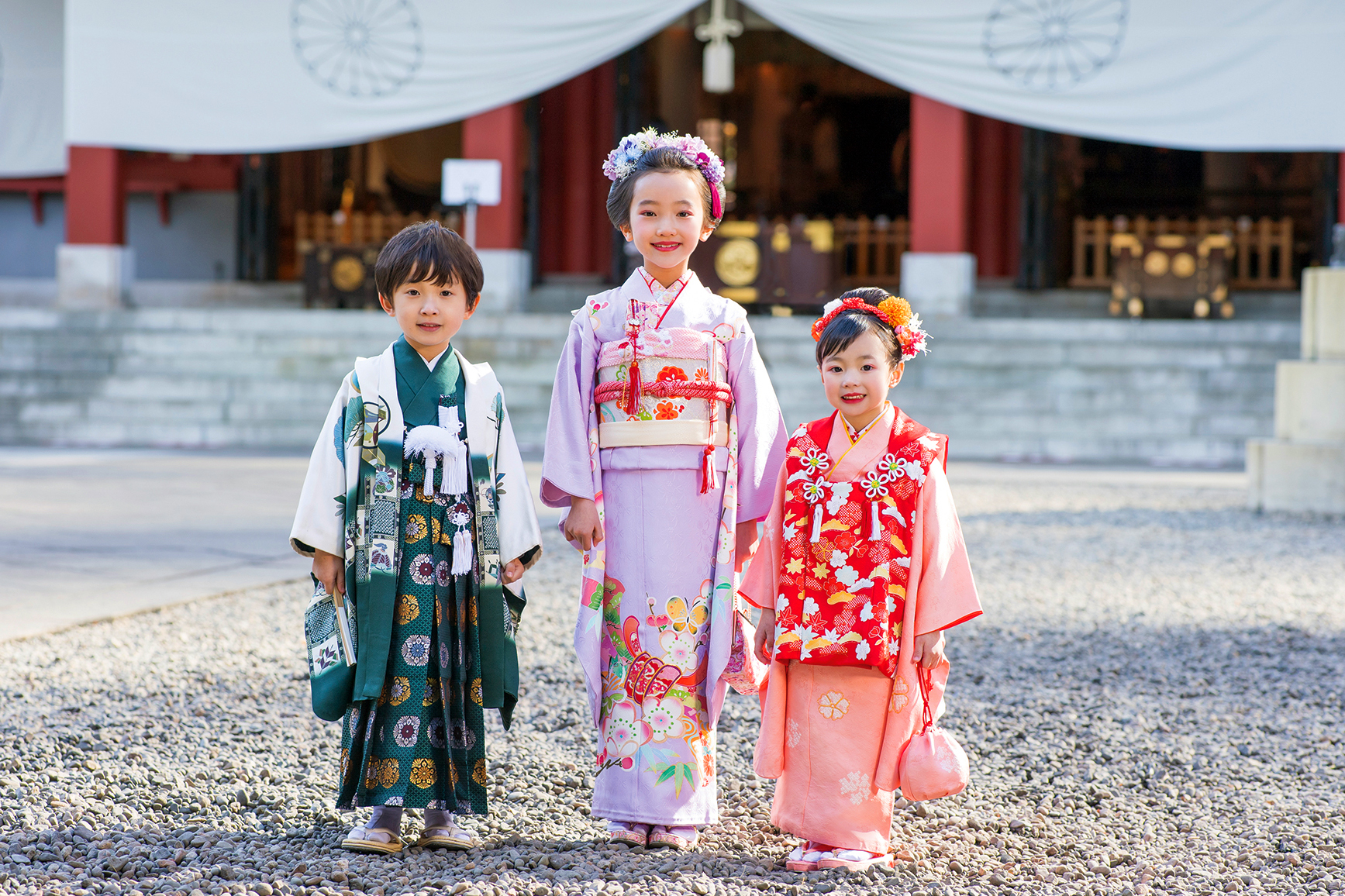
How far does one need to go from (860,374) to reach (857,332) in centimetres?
7

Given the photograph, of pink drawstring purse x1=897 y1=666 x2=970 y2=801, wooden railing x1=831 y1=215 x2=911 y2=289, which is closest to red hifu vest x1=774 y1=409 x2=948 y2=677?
pink drawstring purse x1=897 y1=666 x2=970 y2=801

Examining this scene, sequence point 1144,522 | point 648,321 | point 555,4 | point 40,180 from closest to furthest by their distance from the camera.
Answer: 1. point 648,321
2. point 1144,522
3. point 555,4
4. point 40,180

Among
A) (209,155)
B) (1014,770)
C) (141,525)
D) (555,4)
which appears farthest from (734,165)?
(1014,770)

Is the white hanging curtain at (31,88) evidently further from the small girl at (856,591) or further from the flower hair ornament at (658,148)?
the small girl at (856,591)

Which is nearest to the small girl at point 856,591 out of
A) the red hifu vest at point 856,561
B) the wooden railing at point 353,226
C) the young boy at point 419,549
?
the red hifu vest at point 856,561

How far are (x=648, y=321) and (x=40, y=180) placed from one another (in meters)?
12.1

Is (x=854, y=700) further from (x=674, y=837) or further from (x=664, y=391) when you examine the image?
(x=664, y=391)

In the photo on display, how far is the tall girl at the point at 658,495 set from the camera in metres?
2.20

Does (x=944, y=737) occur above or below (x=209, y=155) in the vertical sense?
below

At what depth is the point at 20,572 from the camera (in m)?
4.27

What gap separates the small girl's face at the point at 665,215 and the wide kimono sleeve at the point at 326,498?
551mm

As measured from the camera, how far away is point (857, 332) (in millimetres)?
2104

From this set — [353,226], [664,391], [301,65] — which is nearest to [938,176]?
[301,65]

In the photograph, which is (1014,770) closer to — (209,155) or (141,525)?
(141,525)
